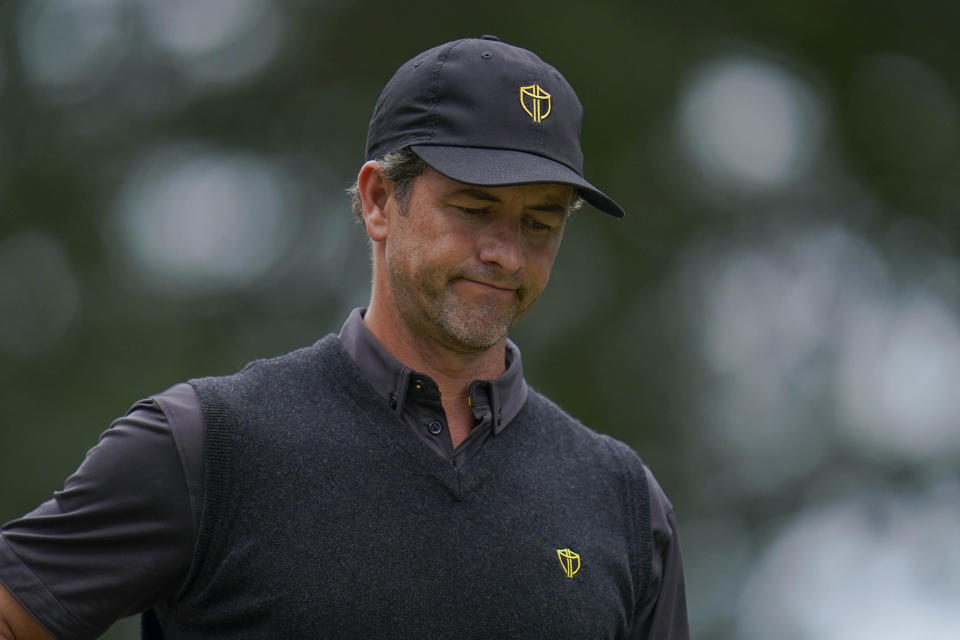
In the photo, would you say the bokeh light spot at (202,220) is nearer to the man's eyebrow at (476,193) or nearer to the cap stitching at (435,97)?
the cap stitching at (435,97)

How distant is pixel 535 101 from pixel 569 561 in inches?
26.6

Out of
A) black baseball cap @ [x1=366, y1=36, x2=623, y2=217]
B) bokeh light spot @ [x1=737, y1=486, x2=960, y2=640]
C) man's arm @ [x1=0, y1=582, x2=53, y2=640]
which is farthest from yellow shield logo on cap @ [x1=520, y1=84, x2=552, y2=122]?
bokeh light spot @ [x1=737, y1=486, x2=960, y2=640]

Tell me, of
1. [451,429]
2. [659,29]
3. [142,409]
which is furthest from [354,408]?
[659,29]

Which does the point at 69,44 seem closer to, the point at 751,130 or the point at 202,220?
the point at 202,220

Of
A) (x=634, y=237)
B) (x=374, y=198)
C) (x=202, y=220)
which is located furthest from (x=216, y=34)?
(x=374, y=198)

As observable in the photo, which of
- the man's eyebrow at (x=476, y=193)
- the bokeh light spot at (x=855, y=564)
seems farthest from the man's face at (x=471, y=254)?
the bokeh light spot at (x=855, y=564)

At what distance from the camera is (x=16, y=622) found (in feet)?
5.70

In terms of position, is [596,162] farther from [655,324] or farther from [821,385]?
[821,385]

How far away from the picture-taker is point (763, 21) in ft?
24.2

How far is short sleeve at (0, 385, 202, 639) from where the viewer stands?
1755 millimetres

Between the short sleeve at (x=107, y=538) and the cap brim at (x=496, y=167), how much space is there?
0.53 m

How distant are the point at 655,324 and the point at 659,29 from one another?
162cm

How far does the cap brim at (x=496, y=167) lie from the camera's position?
75.0 inches

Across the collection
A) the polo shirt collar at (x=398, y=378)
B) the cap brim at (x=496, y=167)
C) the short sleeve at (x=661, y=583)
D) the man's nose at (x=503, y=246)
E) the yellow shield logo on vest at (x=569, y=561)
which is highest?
the cap brim at (x=496, y=167)
